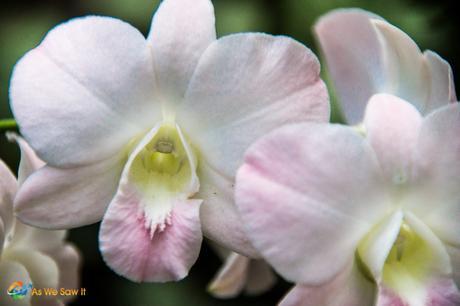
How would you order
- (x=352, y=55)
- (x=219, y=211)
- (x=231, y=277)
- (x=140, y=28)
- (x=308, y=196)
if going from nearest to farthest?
(x=308, y=196), (x=219, y=211), (x=352, y=55), (x=231, y=277), (x=140, y=28)

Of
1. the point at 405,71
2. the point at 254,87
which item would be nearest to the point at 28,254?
the point at 254,87

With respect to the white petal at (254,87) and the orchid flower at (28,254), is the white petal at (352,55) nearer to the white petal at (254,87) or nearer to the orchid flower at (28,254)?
the white petal at (254,87)

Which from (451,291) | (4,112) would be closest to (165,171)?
(451,291)

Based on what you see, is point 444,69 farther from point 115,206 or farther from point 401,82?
point 115,206

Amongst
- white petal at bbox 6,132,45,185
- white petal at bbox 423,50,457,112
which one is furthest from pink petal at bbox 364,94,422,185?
white petal at bbox 6,132,45,185

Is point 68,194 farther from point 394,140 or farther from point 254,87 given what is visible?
point 394,140

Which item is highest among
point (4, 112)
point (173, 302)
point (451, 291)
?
point (451, 291)

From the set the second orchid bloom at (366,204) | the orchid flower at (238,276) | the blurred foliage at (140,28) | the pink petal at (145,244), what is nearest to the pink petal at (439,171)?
the second orchid bloom at (366,204)

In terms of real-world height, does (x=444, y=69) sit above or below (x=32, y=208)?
above
